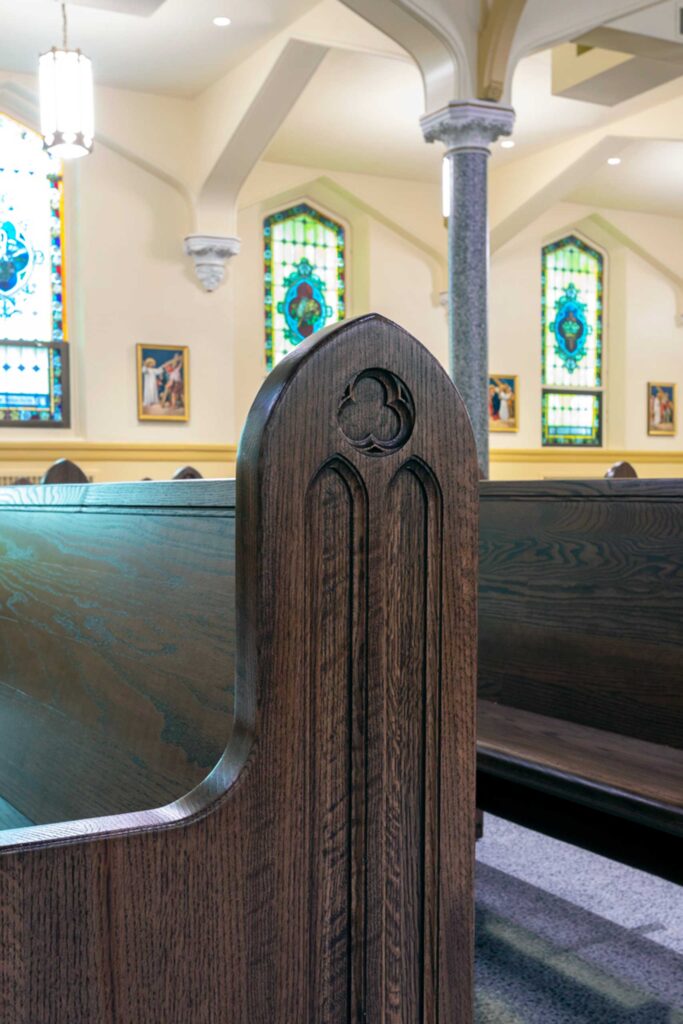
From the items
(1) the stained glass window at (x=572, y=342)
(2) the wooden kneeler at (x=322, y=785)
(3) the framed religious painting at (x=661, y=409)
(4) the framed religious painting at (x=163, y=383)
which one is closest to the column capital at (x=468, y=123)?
(4) the framed religious painting at (x=163, y=383)

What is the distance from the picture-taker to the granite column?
640cm

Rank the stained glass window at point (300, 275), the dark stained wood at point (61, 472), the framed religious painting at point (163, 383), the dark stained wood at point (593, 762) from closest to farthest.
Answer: the dark stained wood at point (593, 762) → the dark stained wood at point (61, 472) → the framed religious painting at point (163, 383) → the stained glass window at point (300, 275)

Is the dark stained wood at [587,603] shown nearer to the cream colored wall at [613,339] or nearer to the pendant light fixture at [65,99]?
the pendant light fixture at [65,99]

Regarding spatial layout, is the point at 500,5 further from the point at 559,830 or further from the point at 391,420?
the point at 391,420

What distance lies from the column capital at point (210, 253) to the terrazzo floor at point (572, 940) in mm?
6667

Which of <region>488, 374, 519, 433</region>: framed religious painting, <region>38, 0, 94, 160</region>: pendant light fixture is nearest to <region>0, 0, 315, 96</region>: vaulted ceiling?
<region>38, 0, 94, 160</region>: pendant light fixture

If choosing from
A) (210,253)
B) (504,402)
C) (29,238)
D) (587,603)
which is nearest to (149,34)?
(210,253)

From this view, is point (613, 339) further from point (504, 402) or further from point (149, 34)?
point (149, 34)

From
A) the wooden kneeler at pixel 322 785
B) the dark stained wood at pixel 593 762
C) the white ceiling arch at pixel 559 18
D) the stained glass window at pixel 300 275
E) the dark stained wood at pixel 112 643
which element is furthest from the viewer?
the stained glass window at pixel 300 275


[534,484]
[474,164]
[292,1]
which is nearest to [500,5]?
[474,164]

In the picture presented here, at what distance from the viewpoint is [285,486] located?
2.95 feet

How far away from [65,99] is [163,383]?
3.06 metres

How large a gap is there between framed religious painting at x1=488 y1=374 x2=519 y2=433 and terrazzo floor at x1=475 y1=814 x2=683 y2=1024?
8.53m

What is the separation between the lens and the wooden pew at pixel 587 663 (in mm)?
1814
